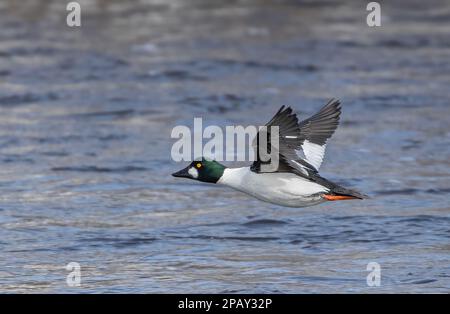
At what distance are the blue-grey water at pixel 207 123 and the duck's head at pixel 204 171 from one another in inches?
25.2

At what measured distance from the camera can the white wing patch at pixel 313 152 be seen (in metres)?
9.07

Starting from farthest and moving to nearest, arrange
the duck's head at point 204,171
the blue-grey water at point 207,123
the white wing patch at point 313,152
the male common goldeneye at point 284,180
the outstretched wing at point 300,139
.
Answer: the white wing patch at point 313,152 < the duck's head at point 204,171 < the blue-grey water at point 207,123 < the male common goldeneye at point 284,180 < the outstretched wing at point 300,139

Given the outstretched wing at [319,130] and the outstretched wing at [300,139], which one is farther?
the outstretched wing at [319,130]

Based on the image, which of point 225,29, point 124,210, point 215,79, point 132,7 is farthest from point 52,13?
point 124,210

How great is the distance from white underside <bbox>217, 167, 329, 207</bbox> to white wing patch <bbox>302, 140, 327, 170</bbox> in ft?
1.38

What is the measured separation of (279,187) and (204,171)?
0.70m

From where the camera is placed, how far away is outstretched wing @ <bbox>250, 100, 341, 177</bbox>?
25.8ft

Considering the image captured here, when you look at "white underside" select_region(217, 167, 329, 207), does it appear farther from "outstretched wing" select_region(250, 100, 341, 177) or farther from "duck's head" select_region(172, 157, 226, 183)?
"duck's head" select_region(172, 157, 226, 183)

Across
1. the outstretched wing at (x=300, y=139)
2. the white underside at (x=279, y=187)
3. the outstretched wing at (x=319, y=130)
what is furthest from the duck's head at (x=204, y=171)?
the outstretched wing at (x=319, y=130)

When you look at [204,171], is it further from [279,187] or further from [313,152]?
[313,152]

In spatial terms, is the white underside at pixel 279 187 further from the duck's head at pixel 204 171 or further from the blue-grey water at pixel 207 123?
the blue-grey water at pixel 207 123

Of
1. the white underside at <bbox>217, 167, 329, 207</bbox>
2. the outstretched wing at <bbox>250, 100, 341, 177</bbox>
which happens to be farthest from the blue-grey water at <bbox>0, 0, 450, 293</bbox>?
the outstretched wing at <bbox>250, 100, 341, 177</bbox>

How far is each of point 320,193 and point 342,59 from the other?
904 centimetres
